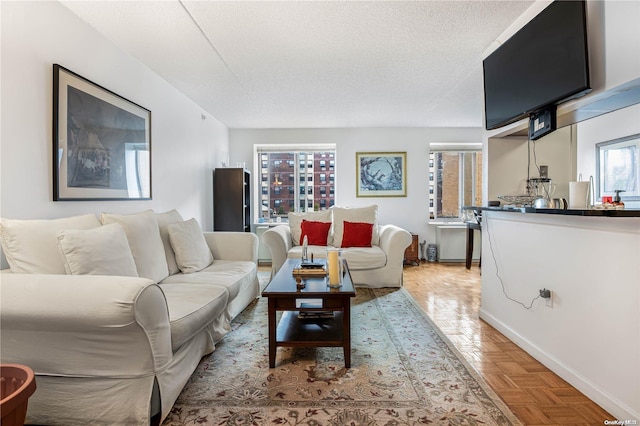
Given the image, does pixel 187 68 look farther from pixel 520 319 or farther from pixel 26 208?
pixel 520 319

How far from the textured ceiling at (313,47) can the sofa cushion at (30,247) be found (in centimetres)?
146

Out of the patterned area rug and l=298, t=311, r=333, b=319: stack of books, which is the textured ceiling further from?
the patterned area rug

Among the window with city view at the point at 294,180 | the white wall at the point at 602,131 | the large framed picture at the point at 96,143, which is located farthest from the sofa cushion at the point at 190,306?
the window with city view at the point at 294,180

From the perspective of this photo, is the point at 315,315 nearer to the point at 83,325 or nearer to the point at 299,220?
the point at 83,325

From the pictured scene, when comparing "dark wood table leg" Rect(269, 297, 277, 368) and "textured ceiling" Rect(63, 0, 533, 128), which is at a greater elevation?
"textured ceiling" Rect(63, 0, 533, 128)

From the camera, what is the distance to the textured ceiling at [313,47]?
2.14 meters

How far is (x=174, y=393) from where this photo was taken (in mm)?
1601

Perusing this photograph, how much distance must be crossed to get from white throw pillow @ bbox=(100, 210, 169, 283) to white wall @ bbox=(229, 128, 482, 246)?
3.46 m

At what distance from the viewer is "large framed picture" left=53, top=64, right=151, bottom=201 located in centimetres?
206

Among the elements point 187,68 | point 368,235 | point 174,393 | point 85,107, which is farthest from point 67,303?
point 368,235

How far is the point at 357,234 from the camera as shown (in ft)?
13.8

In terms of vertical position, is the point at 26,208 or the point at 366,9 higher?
the point at 366,9

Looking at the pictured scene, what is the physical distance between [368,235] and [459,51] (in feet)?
7.50

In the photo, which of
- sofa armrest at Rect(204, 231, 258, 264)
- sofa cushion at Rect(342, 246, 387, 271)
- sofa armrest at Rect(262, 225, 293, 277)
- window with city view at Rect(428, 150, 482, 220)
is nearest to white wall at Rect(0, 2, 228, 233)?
sofa armrest at Rect(204, 231, 258, 264)
